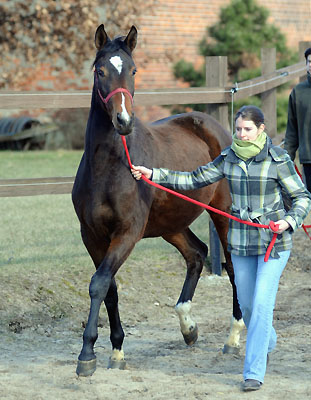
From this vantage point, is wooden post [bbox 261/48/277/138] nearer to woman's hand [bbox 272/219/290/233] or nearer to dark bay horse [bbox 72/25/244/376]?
dark bay horse [bbox 72/25/244/376]

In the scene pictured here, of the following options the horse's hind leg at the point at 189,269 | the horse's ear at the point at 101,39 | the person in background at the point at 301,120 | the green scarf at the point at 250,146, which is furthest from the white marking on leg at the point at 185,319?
the horse's ear at the point at 101,39

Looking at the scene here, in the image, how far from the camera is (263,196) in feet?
15.1

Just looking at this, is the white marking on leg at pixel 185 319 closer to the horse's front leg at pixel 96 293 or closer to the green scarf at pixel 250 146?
the horse's front leg at pixel 96 293

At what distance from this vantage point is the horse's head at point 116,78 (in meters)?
4.61

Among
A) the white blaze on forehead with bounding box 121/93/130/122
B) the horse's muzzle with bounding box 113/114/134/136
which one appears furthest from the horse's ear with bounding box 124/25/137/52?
the horse's muzzle with bounding box 113/114/134/136

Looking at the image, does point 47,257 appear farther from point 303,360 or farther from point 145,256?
point 303,360

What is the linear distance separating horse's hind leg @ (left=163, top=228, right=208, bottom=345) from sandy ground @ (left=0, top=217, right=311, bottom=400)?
0.17 meters

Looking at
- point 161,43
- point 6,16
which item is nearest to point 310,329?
point 6,16

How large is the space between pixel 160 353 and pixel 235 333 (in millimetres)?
593

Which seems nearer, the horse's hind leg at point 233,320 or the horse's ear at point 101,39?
the horse's ear at point 101,39

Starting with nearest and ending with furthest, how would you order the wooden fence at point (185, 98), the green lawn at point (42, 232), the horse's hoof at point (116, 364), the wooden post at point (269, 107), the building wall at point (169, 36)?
the horse's hoof at point (116, 364) < the wooden fence at point (185, 98) < the green lawn at point (42, 232) < the wooden post at point (269, 107) < the building wall at point (169, 36)

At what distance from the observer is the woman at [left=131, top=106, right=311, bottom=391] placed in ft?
14.9

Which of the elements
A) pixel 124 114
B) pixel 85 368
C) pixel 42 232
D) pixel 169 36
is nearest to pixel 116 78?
pixel 124 114

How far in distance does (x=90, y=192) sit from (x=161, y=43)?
50.6ft
